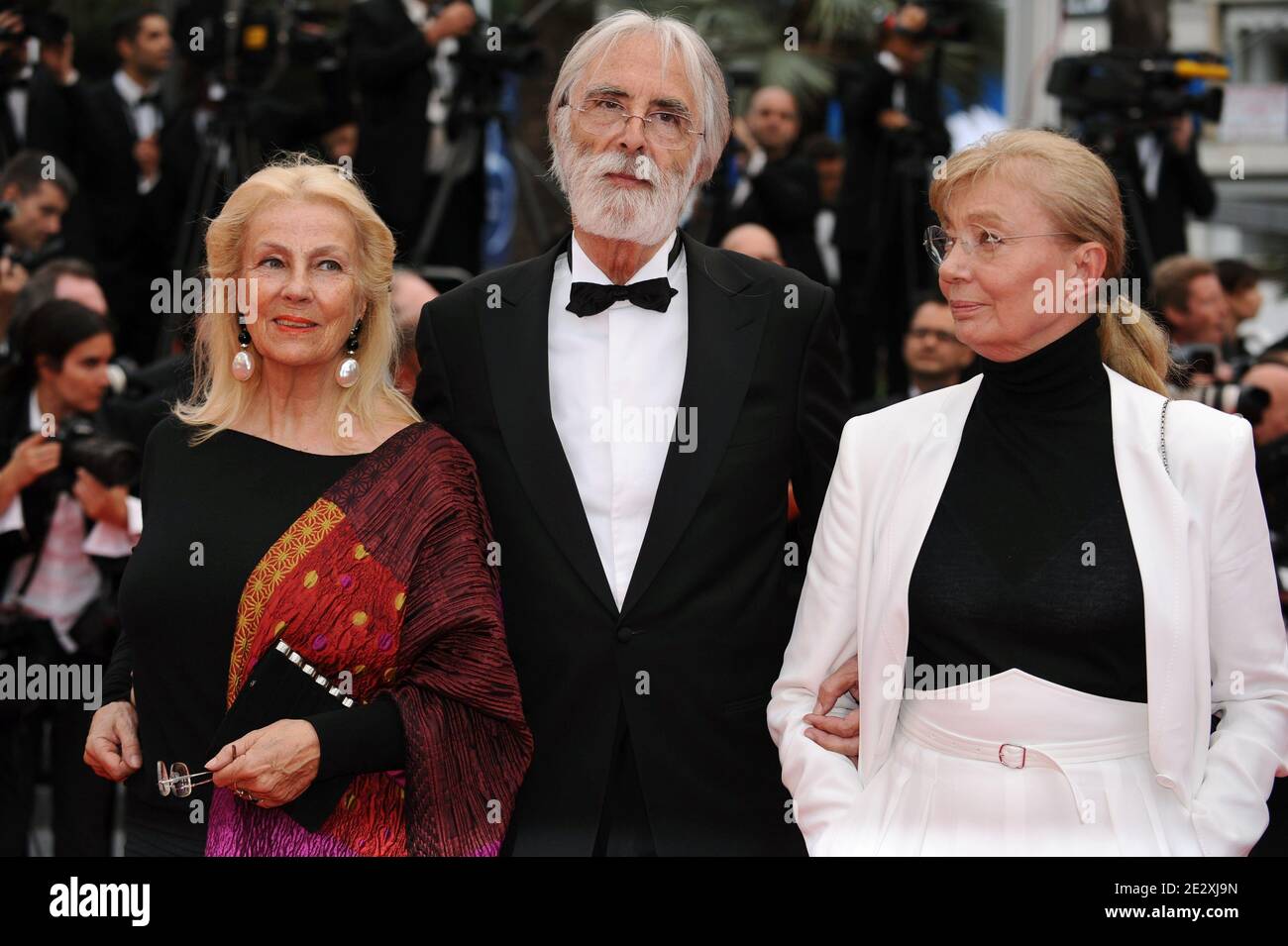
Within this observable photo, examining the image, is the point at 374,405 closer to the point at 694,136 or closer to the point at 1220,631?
the point at 694,136

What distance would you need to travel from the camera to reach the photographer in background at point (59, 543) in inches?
170

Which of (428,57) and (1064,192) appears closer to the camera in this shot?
(1064,192)

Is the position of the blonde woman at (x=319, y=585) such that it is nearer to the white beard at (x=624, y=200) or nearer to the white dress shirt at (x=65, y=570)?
the white beard at (x=624, y=200)

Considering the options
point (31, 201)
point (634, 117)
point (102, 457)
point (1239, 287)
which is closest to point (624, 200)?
point (634, 117)

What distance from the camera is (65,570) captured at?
14.8ft

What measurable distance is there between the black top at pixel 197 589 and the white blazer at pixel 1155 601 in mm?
689

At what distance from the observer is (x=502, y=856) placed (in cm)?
280

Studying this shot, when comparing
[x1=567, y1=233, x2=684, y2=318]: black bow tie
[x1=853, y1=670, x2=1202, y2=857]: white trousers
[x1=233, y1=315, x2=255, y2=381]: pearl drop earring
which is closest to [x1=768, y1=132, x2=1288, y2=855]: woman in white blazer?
[x1=853, y1=670, x2=1202, y2=857]: white trousers

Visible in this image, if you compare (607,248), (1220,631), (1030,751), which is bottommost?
(1030,751)

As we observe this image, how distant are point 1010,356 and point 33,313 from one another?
10.3ft

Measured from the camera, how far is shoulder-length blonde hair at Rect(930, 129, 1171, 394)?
2.53 meters

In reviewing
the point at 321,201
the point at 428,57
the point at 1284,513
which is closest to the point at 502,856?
Answer: the point at 321,201

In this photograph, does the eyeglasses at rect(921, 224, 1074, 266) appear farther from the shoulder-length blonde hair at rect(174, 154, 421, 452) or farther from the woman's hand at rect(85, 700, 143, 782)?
the woman's hand at rect(85, 700, 143, 782)

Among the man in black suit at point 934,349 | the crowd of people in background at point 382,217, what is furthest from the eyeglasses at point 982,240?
the man in black suit at point 934,349
